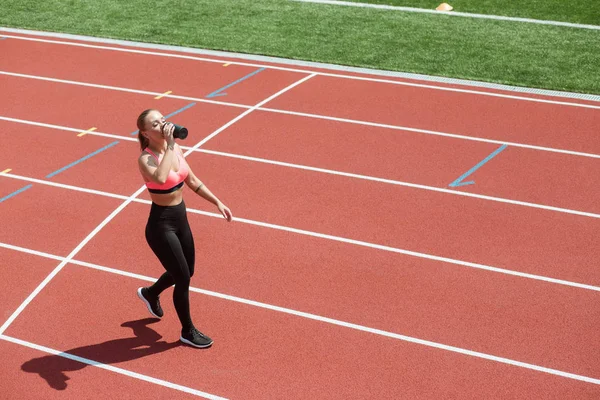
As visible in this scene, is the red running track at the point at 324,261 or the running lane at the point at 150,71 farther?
the running lane at the point at 150,71

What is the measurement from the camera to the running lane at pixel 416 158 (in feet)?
32.0

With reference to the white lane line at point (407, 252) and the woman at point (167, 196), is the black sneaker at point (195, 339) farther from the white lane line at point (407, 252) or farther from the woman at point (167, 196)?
the white lane line at point (407, 252)

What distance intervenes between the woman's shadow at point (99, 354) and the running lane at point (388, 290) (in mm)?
955

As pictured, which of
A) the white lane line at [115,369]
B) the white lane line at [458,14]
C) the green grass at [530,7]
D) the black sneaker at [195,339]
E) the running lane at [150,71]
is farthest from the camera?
the green grass at [530,7]

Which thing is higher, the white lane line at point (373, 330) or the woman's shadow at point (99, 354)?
the white lane line at point (373, 330)

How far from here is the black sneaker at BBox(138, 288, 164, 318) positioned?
23.4ft

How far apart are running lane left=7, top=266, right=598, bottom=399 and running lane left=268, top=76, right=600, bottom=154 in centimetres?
524

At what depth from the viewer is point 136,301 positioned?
25.2 ft

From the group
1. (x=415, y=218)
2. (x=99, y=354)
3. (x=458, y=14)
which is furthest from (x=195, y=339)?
(x=458, y=14)

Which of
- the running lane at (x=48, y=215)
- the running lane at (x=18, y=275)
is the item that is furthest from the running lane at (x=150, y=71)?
the running lane at (x=18, y=275)

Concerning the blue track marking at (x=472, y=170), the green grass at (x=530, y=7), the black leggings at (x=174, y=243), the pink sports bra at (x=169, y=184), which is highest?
the green grass at (x=530, y=7)

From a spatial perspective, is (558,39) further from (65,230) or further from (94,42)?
(65,230)

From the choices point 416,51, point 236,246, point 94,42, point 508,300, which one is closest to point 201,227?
point 236,246

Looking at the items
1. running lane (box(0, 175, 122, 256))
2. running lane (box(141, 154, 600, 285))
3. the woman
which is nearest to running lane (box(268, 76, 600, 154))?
running lane (box(141, 154, 600, 285))
